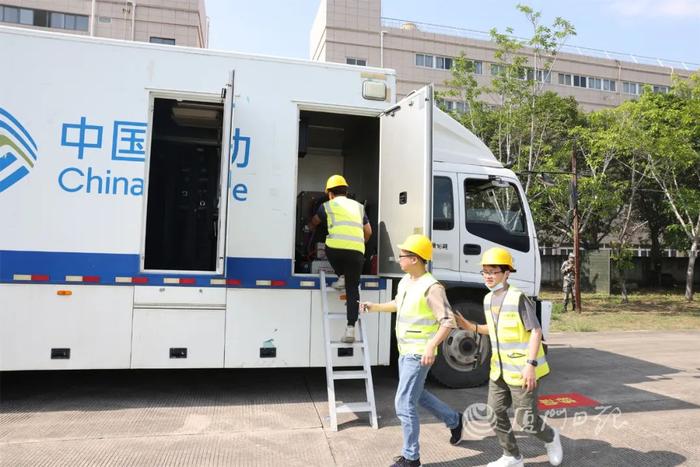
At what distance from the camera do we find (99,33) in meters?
30.2

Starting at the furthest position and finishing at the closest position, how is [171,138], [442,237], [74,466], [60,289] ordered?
[171,138] → [442,237] → [60,289] → [74,466]

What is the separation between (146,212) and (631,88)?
47844 mm

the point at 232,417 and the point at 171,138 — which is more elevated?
the point at 171,138

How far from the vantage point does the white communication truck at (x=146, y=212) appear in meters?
4.64

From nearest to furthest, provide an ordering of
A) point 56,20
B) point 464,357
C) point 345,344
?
point 345,344 < point 464,357 < point 56,20

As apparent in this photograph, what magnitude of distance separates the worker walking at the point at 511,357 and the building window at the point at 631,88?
47.1m

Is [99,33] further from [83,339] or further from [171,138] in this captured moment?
[83,339]

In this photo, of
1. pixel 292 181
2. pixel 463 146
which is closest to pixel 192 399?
pixel 292 181

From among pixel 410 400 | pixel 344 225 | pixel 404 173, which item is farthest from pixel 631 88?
pixel 410 400

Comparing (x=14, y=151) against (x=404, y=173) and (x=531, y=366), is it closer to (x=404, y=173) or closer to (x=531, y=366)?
(x=404, y=173)

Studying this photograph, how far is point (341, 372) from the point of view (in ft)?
15.4

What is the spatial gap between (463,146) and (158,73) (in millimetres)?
3476

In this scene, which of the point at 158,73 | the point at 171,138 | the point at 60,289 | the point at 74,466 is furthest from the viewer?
the point at 171,138

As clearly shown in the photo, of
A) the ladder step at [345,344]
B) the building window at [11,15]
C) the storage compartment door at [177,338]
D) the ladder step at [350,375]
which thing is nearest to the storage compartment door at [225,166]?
the storage compartment door at [177,338]
